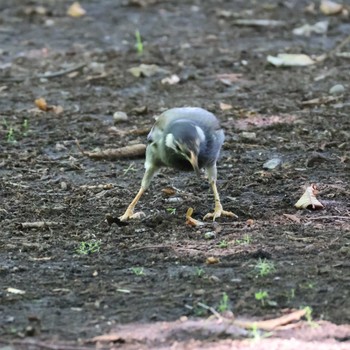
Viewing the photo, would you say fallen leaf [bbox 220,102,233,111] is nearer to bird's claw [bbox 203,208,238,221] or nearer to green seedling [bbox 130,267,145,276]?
bird's claw [bbox 203,208,238,221]

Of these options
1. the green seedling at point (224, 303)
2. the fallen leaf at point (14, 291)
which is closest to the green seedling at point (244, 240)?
the green seedling at point (224, 303)

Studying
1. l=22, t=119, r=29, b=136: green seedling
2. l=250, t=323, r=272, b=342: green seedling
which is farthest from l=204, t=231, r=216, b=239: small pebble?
l=22, t=119, r=29, b=136: green seedling

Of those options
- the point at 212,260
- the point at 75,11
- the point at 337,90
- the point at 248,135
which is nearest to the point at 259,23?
the point at 75,11

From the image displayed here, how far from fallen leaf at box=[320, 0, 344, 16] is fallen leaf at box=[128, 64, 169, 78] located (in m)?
3.49

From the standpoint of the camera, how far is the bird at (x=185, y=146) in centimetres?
521

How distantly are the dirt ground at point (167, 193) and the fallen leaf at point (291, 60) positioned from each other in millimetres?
83

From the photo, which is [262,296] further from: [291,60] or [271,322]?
[291,60]

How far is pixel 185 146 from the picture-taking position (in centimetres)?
518

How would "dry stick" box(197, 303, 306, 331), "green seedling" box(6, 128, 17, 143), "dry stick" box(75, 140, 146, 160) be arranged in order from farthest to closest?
"green seedling" box(6, 128, 17, 143), "dry stick" box(75, 140, 146, 160), "dry stick" box(197, 303, 306, 331)

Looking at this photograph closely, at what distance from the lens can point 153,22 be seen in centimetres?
1211

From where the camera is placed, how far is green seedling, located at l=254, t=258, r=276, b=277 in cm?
450

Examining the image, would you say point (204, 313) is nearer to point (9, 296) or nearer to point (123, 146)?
point (9, 296)

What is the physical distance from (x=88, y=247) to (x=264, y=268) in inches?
41.9

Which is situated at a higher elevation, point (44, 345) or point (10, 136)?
point (44, 345)
